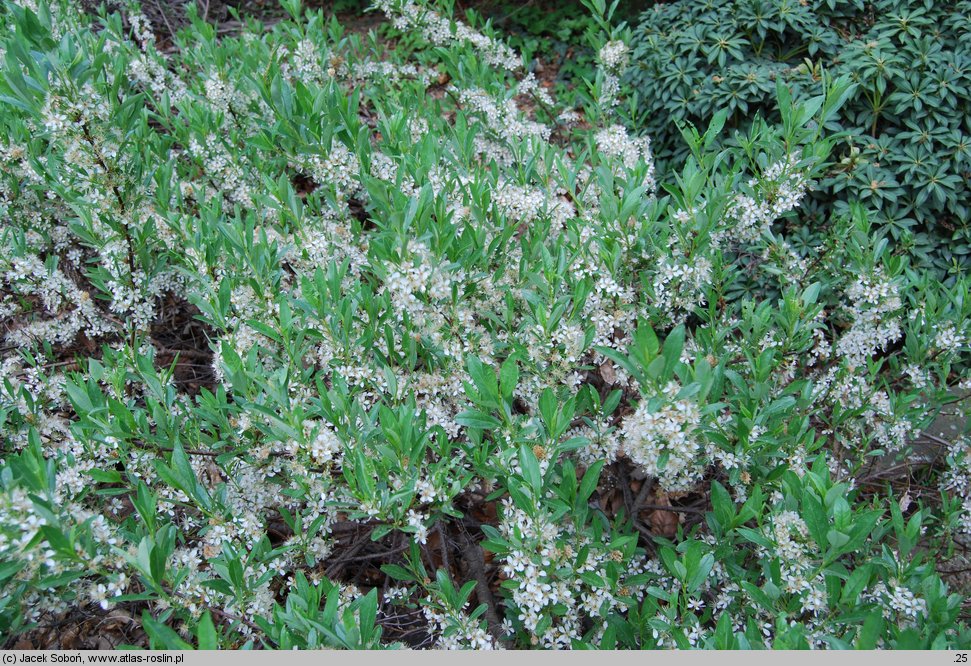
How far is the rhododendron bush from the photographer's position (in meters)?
1.72

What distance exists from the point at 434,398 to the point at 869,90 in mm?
2758

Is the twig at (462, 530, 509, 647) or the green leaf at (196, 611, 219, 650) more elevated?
the green leaf at (196, 611, 219, 650)

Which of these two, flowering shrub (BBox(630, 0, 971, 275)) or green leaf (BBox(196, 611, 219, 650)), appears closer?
green leaf (BBox(196, 611, 219, 650))

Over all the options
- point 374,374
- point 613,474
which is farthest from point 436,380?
point 613,474

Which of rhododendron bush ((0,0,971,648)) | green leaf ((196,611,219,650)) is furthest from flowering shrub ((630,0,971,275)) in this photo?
green leaf ((196,611,219,650))

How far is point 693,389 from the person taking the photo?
5.48ft

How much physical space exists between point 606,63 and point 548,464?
2839 millimetres

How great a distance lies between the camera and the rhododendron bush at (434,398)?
1725mm

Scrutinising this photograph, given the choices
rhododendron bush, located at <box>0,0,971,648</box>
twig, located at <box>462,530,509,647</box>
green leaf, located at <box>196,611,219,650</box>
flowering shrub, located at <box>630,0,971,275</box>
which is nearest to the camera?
green leaf, located at <box>196,611,219,650</box>

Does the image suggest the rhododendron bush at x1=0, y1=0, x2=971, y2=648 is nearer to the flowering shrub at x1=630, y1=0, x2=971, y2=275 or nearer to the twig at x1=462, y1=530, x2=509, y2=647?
the twig at x1=462, y1=530, x2=509, y2=647

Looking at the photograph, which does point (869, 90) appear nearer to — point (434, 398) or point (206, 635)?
point (434, 398)

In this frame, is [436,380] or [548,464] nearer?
[548,464]

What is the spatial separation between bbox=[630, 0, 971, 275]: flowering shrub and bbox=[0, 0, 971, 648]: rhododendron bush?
71cm

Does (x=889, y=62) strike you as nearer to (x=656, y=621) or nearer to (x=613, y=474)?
(x=613, y=474)
